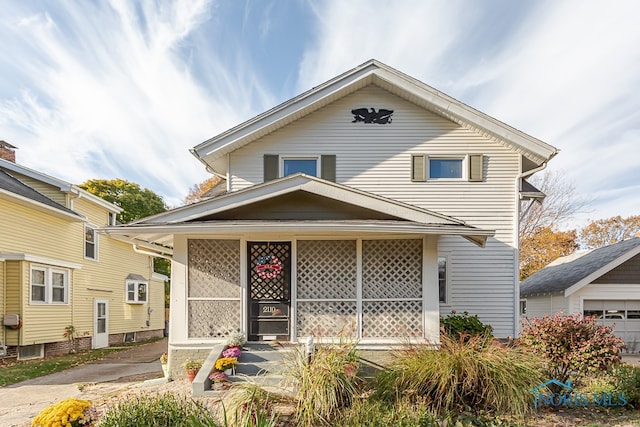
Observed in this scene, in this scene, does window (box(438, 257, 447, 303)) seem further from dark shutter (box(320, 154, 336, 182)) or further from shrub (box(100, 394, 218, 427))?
shrub (box(100, 394, 218, 427))

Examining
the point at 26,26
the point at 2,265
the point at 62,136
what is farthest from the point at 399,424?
the point at 62,136

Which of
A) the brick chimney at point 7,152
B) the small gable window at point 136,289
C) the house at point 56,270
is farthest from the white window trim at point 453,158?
the brick chimney at point 7,152

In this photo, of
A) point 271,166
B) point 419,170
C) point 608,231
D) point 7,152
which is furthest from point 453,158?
point 608,231

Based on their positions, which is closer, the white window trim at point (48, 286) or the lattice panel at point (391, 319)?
the lattice panel at point (391, 319)

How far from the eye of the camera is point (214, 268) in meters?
8.10

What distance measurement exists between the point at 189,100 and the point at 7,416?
9.73 metres

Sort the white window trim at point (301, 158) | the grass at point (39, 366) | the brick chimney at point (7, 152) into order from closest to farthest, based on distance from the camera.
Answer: the grass at point (39, 366) < the white window trim at point (301, 158) < the brick chimney at point (7, 152)

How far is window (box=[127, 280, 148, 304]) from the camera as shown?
19.1 m

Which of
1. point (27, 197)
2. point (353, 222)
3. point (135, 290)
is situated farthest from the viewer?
point (135, 290)

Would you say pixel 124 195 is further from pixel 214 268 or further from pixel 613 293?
pixel 613 293

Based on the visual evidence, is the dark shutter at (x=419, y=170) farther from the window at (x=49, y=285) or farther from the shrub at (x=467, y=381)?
the window at (x=49, y=285)

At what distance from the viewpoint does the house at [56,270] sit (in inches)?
475

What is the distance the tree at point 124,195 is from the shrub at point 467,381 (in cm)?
2330

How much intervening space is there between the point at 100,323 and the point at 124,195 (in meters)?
11.3
